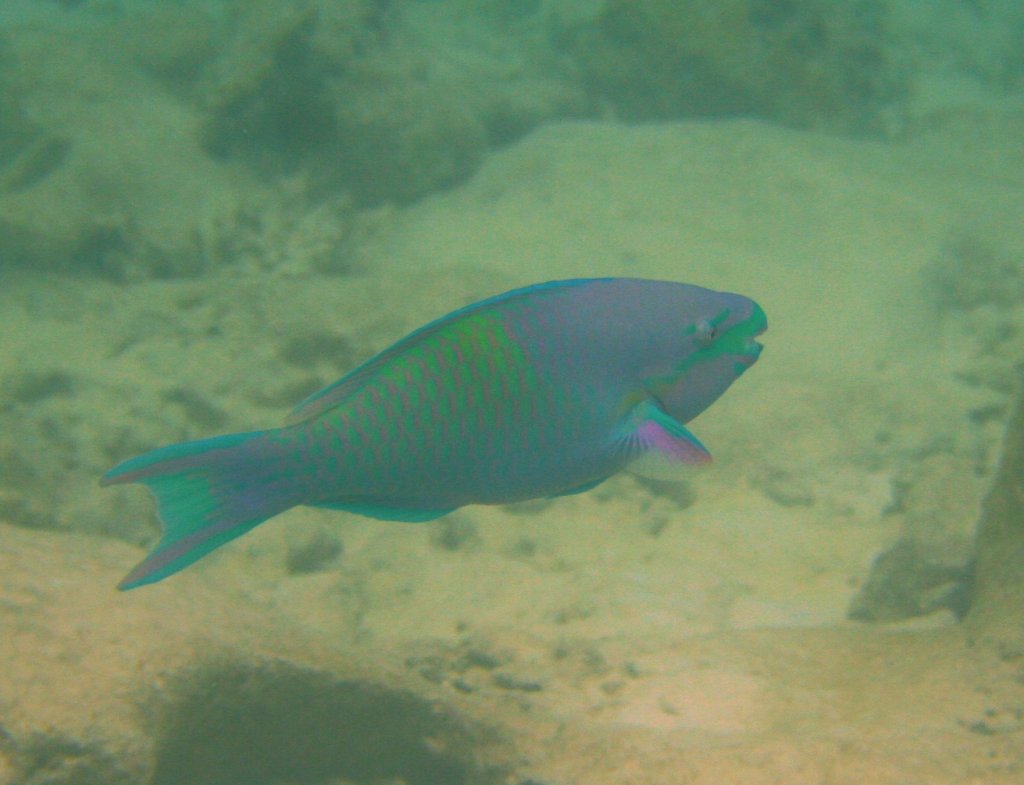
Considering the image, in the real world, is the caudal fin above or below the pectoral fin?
below

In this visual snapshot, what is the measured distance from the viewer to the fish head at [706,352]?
69.7 inches

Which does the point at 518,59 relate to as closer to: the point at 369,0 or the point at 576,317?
the point at 369,0

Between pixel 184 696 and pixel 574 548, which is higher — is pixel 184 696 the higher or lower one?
the lower one

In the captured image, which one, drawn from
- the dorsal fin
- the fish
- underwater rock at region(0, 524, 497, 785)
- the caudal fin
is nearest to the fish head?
the fish

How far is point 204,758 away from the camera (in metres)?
2.46

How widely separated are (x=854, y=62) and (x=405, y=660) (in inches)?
508

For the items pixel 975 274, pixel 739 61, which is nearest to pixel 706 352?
pixel 975 274

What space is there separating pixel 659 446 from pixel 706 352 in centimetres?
28

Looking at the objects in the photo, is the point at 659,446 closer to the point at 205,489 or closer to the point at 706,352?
the point at 706,352

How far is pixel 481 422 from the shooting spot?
64.6 inches

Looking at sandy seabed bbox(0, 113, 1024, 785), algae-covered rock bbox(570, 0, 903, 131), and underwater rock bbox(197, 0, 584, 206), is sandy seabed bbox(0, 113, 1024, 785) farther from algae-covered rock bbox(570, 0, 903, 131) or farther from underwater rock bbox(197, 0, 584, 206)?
algae-covered rock bbox(570, 0, 903, 131)

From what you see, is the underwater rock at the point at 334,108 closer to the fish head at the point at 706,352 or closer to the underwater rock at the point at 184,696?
the underwater rock at the point at 184,696

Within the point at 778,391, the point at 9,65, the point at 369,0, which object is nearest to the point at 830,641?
the point at 778,391

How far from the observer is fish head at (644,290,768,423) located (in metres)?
1.77
